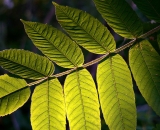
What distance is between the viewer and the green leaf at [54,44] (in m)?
1.05

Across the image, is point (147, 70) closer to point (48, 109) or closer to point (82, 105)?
point (82, 105)

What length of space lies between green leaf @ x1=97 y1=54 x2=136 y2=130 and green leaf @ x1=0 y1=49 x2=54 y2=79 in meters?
0.22

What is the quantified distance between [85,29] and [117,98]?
291 millimetres

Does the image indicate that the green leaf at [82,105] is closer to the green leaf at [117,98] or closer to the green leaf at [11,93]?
the green leaf at [117,98]

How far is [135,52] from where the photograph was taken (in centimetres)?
109

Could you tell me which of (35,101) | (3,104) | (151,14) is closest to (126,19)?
(151,14)

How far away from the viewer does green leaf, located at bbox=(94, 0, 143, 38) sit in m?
1.05

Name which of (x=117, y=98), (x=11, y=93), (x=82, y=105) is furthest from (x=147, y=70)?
(x=11, y=93)

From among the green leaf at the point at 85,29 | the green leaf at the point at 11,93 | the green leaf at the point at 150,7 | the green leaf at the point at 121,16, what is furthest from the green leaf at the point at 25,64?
the green leaf at the point at 150,7

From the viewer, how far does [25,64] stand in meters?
1.07

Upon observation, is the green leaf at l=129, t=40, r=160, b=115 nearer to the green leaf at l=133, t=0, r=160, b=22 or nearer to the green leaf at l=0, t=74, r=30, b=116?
the green leaf at l=133, t=0, r=160, b=22

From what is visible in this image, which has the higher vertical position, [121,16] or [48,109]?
[121,16]

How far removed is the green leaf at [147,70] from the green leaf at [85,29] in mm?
105

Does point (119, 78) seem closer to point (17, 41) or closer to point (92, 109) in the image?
point (92, 109)
